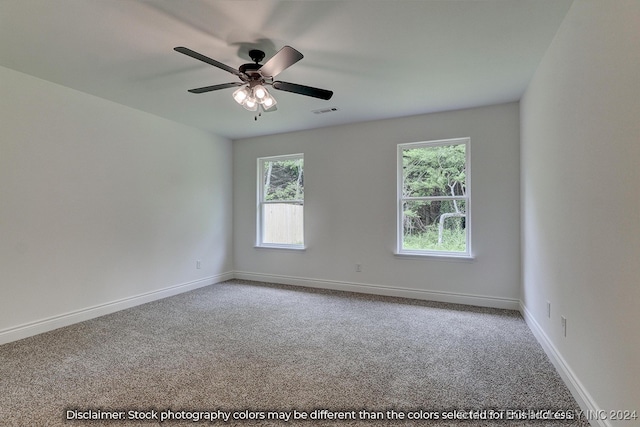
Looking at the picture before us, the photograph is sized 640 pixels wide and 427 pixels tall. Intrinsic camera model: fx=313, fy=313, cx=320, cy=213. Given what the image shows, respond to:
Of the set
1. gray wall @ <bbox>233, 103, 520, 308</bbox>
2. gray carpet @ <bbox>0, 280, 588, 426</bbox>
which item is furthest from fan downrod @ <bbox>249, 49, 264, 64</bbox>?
gray carpet @ <bbox>0, 280, 588, 426</bbox>

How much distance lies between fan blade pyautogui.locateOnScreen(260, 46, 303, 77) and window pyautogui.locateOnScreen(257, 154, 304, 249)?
8.94ft

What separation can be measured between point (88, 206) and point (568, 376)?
4.57 m

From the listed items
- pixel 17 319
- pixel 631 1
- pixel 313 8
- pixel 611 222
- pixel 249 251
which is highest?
pixel 313 8

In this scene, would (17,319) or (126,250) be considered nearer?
(17,319)

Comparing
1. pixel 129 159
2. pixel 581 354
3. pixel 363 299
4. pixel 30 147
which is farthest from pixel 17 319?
pixel 581 354

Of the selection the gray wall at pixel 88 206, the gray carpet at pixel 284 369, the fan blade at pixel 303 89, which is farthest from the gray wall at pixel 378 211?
the fan blade at pixel 303 89

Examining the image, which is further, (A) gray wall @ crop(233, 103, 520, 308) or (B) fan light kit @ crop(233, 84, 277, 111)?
(A) gray wall @ crop(233, 103, 520, 308)

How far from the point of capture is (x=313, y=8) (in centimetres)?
203

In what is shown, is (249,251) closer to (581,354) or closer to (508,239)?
(508,239)

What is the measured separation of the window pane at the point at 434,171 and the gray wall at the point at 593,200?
1.36 m

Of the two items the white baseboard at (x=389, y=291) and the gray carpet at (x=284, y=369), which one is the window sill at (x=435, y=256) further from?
the gray carpet at (x=284, y=369)

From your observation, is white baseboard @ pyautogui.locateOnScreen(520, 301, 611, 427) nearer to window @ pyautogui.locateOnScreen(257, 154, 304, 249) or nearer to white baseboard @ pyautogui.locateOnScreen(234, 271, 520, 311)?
white baseboard @ pyautogui.locateOnScreen(234, 271, 520, 311)

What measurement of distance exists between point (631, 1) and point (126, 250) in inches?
186

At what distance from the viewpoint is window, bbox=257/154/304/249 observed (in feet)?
16.8
